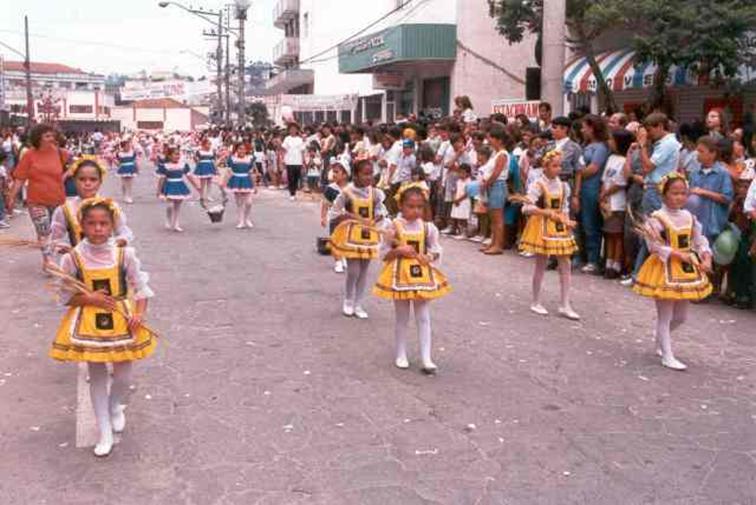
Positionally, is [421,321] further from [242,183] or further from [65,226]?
[242,183]

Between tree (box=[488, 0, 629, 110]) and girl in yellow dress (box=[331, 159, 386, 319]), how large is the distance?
897 cm

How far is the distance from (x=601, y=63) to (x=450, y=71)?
1089cm

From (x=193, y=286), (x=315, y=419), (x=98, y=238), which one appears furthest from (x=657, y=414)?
(x=193, y=286)

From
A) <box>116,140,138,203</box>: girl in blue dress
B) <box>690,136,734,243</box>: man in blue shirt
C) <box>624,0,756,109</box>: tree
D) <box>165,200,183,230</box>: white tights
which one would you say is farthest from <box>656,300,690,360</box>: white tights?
<box>116,140,138,203</box>: girl in blue dress

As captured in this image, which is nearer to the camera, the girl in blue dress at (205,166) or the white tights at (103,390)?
the white tights at (103,390)

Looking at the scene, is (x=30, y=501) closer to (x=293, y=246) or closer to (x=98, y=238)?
(x=98, y=238)

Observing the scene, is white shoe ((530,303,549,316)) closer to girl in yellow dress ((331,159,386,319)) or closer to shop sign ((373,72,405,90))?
girl in yellow dress ((331,159,386,319))

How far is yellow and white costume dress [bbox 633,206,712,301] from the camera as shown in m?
6.84

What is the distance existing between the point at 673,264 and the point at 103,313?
13.8 ft

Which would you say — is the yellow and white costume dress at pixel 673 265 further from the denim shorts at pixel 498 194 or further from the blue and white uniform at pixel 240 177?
the blue and white uniform at pixel 240 177

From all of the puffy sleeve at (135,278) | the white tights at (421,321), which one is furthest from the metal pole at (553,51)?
the puffy sleeve at (135,278)

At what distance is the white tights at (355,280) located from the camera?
851 centimetres

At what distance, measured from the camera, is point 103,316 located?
16.4 feet

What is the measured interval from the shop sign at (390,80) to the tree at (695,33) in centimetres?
2026
